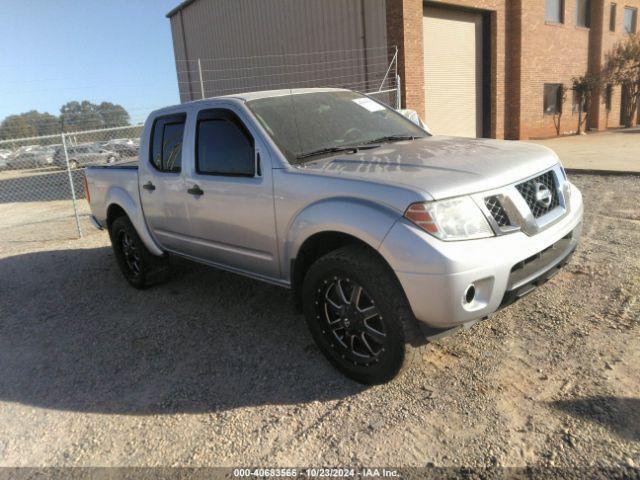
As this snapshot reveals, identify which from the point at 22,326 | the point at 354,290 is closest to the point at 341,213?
the point at 354,290

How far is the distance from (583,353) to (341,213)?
1834 millimetres

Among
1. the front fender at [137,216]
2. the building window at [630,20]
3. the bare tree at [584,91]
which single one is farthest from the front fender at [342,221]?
the building window at [630,20]

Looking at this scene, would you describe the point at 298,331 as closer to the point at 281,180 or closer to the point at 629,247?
the point at 281,180

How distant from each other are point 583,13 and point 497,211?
989 inches

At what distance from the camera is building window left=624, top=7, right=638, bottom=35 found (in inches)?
1011

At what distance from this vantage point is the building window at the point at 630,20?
25691mm

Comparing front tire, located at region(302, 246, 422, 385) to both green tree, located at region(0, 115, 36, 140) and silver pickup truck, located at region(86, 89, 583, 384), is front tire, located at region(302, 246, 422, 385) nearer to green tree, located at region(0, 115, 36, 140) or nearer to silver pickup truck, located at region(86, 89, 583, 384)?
silver pickup truck, located at region(86, 89, 583, 384)

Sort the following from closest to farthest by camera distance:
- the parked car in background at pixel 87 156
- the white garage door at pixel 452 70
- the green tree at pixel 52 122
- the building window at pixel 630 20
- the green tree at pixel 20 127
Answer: the white garage door at pixel 452 70
the green tree at pixel 52 122
the green tree at pixel 20 127
the parked car in background at pixel 87 156
the building window at pixel 630 20

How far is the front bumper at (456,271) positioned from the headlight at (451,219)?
0.13 feet

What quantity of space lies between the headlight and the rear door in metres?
2.30

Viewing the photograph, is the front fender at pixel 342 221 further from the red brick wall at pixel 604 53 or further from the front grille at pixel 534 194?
the red brick wall at pixel 604 53

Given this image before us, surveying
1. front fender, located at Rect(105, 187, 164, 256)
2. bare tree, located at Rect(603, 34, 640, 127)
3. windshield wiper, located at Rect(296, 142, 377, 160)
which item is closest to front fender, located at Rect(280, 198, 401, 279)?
windshield wiper, located at Rect(296, 142, 377, 160)

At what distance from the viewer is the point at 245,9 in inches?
758

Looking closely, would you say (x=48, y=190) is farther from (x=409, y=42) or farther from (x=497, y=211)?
(x=497, y=211)
